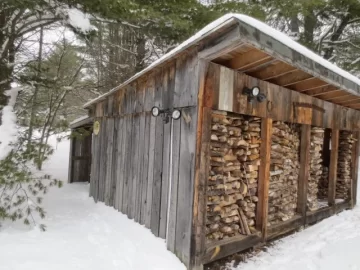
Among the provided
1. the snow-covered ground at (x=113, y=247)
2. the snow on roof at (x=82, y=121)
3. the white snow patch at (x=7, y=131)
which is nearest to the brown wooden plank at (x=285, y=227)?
the snow-covered ground at (x=113, y=247)

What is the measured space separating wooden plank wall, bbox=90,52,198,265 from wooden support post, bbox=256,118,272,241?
1460mm

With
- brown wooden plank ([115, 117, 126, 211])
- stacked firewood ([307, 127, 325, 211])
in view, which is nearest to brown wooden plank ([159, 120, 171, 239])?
brown wooden plank ([115, 117, 126, 211])

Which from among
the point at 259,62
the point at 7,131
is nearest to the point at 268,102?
the point at 259,62

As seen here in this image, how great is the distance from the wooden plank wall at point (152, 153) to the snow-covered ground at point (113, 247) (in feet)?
0.92

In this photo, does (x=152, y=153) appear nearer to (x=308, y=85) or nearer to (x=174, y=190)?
(x=174, y=190)

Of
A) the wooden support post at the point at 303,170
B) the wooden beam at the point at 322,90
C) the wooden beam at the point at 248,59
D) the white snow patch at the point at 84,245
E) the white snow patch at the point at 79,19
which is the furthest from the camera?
the wooden support post at the point at 303,170

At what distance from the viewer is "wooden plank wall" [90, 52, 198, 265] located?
3.39m

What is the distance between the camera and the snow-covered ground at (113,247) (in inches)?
123

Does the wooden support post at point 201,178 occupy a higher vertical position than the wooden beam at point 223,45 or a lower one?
lower

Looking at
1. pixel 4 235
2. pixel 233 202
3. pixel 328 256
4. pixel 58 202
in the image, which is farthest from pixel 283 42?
pixel 58 202

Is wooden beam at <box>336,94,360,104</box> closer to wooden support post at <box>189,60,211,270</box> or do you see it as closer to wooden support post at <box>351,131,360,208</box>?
wooden support post at <box>351,131,360,208</box>

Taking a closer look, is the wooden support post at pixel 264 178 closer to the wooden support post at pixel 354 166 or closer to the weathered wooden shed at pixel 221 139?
the weathered wooden shed at pixel 221 139

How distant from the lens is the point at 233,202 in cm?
396

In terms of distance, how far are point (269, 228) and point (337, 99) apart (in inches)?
122
